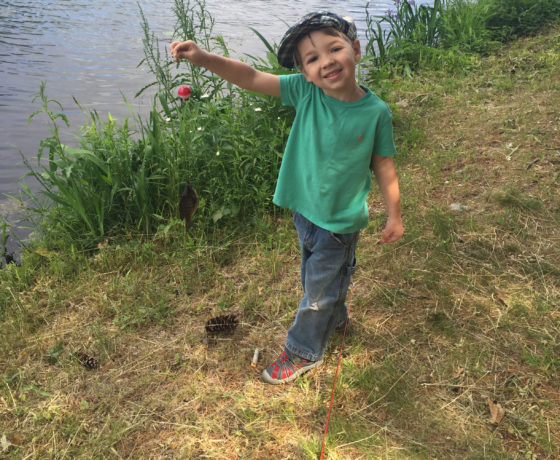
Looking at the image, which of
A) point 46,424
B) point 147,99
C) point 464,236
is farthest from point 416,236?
point 147,99

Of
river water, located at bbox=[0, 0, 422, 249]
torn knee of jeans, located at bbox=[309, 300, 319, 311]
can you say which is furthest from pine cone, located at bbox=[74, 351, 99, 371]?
river water, located at bbox=[0, 0, 422, 249]

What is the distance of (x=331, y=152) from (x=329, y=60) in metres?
0.33

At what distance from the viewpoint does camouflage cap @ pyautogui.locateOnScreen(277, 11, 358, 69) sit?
1.61 meters

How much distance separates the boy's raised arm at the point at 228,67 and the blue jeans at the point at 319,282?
547mm

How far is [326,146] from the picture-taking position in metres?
1.75

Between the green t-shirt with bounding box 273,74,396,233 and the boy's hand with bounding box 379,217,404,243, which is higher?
the green t-shirt with bounding box 273,74,396,233

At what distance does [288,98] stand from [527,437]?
1.64m

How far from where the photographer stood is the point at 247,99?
3619 millimetres

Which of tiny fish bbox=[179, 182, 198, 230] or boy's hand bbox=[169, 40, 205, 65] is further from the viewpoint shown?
tiny fish bbox=[179, 182, 198, 230]

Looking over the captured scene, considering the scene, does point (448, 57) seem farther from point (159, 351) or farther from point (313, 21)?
point (159, 351)

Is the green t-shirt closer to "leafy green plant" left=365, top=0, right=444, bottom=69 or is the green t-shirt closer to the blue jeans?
the blue jeans

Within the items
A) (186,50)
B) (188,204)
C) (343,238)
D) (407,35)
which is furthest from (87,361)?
(407,35)

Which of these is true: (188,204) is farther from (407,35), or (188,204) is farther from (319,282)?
(407,35)

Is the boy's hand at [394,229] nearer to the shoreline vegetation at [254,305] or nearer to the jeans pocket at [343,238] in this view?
the jeans pocket at [343,238]
